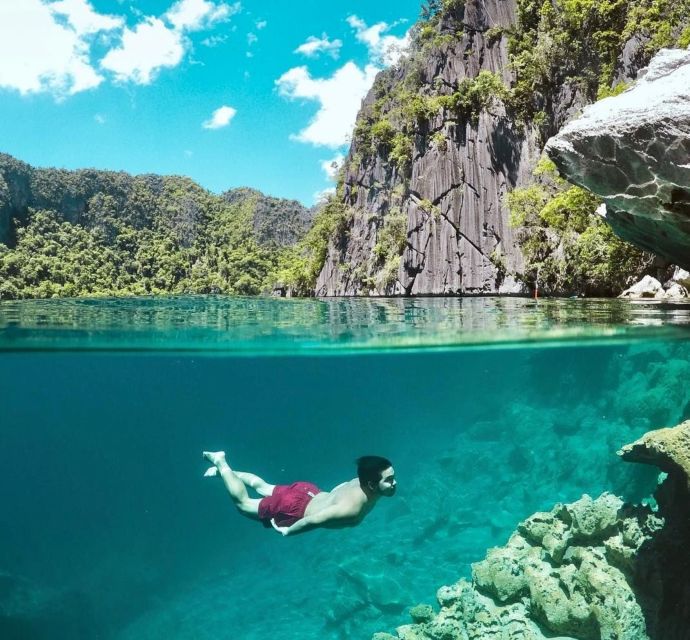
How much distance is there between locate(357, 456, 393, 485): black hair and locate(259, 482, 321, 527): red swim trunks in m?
1.86

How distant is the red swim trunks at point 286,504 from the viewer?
841 centimetres

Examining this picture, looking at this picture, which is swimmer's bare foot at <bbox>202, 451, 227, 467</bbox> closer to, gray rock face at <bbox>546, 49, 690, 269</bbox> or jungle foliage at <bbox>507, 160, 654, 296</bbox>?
gray rock face at <bbox>546, 49, 690, 269</bbox>

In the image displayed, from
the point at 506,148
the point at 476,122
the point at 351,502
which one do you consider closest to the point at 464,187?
the point at 506,148

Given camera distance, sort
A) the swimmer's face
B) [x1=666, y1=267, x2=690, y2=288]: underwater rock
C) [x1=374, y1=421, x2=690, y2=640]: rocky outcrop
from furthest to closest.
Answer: [x1=666, y1=267, x2=690, y2=288]: underwater rock → [x1=374, y1=421, x2=690, y2=640]: rocky outcrop → the swimmer's face

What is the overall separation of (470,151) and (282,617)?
24.1 metres

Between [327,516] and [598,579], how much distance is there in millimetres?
3500

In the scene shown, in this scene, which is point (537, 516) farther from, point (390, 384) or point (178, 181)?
point (178, 181)

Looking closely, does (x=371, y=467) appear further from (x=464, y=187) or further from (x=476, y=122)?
(x=476, y=122)

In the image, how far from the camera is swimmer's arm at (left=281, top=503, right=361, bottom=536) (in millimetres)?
7047

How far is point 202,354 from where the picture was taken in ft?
42.2

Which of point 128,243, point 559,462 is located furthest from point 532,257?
point 128,243

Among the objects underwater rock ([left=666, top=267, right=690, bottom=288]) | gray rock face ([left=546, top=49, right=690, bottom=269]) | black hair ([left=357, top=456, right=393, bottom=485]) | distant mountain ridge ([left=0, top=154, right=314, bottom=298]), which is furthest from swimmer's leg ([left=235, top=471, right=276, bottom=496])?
distant mountain ridge ([left=0, top=154, right=314, bottom=298])

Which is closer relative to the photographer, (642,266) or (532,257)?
(642,266)

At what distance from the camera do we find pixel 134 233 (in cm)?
8075
